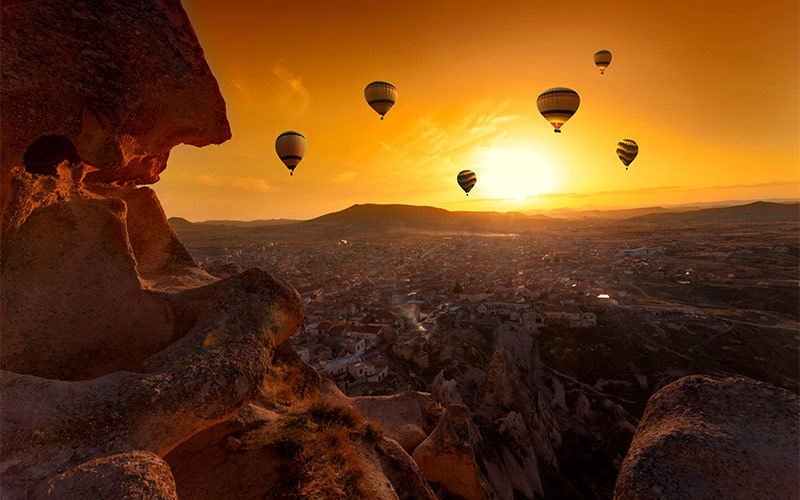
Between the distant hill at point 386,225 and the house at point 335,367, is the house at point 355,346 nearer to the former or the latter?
the house at point 335,367

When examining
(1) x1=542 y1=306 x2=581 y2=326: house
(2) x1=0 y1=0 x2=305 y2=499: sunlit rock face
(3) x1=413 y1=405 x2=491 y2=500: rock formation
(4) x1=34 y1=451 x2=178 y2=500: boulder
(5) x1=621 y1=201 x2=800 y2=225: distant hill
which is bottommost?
(1) x1=542 y1=306 x2=581 y2=326: house

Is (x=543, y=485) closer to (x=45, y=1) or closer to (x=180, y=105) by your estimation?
(x=180, y=105)

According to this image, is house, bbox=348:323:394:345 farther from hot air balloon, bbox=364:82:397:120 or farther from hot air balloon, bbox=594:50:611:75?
hot air balloon, bbox=594:50:611:75

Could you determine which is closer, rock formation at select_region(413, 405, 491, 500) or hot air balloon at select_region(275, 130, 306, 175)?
rock formation at select_region(413, 405, 491, 500)

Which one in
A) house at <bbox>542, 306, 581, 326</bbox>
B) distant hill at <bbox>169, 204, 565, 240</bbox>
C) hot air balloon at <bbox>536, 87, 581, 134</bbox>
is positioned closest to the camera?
hot air balloon at <bbox>536, 87, 581, 134</bbox>

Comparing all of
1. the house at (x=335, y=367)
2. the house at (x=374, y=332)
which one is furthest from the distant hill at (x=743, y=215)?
the house at (x=335, y=367)

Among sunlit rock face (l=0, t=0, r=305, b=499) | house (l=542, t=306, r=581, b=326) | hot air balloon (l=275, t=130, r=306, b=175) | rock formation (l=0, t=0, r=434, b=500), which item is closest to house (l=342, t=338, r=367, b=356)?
hot air balloon (l=275, t=130, r=306, b=175)
